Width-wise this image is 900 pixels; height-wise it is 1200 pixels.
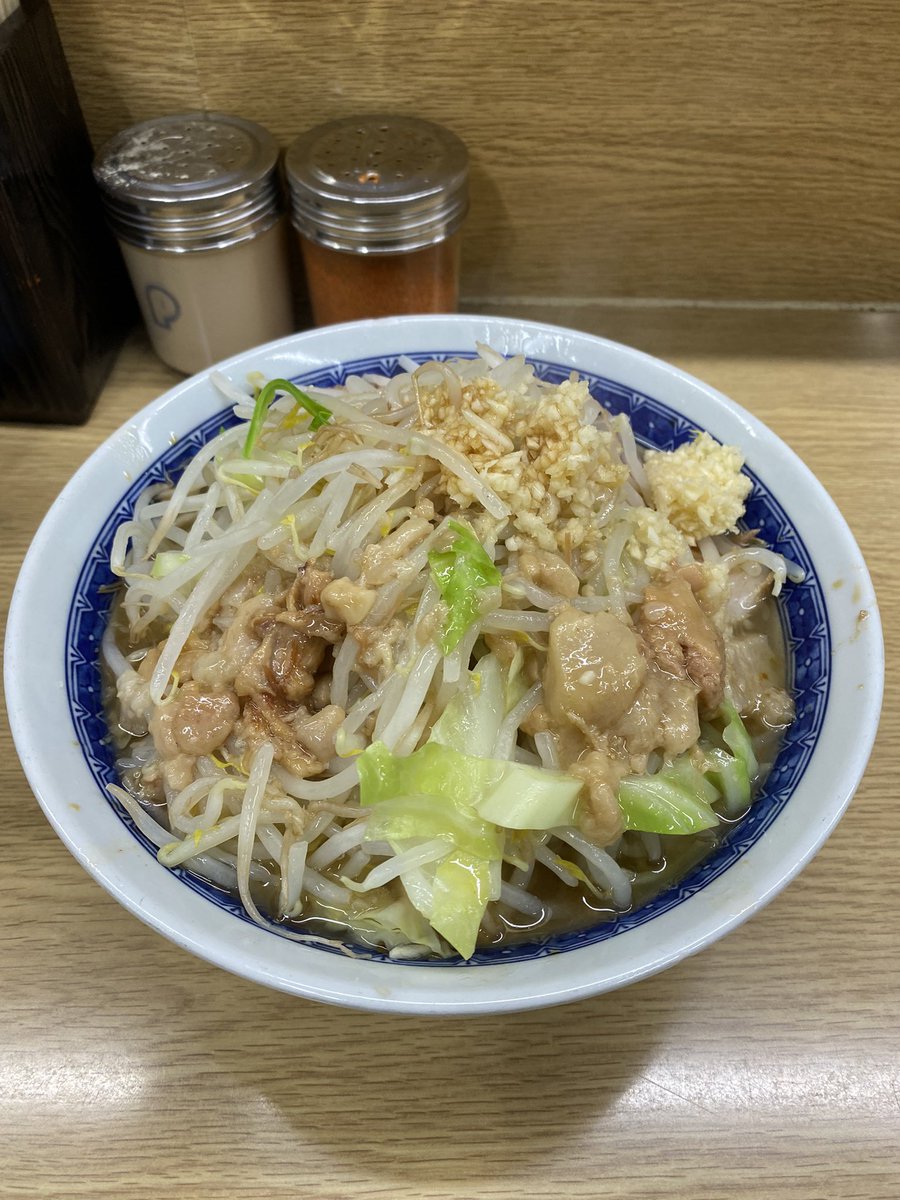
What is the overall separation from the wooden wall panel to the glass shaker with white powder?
7.3 inches

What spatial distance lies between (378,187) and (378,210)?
5 cm

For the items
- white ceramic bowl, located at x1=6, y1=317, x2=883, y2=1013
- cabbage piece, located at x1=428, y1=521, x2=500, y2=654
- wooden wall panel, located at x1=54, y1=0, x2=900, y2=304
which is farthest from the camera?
wooden wall panel, located at x1=54, y1=0, x2=900, y2=304

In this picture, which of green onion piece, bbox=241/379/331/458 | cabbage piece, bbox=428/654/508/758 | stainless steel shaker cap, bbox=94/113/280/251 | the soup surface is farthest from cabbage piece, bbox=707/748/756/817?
stainless steel shaker cap, bbox=94/113/280/251

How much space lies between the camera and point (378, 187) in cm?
185

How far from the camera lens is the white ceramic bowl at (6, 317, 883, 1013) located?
1.05 meters

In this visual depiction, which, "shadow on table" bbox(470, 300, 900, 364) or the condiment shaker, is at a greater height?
the condiment shaker

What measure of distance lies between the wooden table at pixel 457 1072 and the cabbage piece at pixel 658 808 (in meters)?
0.26

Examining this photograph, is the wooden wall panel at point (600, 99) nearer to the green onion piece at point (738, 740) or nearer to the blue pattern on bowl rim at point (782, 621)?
the blue pattern on bowl rim at point (782, 621)

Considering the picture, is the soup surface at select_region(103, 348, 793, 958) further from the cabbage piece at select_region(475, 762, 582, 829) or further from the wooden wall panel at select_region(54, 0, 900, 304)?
the wooden wall panel at select_region(54, 0, 900, 304)

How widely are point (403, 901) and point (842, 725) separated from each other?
2.27 feet

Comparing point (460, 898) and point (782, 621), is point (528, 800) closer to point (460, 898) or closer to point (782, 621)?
point (460, 898)

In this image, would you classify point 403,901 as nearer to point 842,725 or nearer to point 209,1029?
point 209,1029

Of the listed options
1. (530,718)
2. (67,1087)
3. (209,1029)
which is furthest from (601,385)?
(67,1087)

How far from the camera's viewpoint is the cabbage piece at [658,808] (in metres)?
1.22
